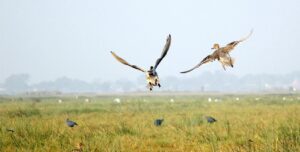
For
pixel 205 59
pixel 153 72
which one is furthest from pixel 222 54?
pixel 153 72

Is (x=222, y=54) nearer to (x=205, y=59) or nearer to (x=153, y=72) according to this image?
(x=205, y=59)

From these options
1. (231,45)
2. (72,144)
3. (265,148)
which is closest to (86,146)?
(72,144)

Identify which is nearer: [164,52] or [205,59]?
[164,52]

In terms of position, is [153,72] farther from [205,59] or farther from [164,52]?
[205,59]

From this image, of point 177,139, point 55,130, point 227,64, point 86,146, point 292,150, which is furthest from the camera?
point 55,130

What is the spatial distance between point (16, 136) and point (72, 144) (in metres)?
1.69

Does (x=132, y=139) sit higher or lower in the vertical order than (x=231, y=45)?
lower

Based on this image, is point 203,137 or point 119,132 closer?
point 203,137

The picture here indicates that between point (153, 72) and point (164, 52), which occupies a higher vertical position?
point (164, 52)

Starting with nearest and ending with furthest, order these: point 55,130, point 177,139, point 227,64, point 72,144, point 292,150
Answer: point 227,64
point 292,150
point 72,144
point 177,139
point 55,130

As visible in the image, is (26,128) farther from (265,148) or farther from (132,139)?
(265,148)

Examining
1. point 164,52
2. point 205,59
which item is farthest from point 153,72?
point 205,59

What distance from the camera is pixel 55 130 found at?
1081 cm

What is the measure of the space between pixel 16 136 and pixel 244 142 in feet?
18.2
